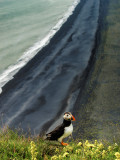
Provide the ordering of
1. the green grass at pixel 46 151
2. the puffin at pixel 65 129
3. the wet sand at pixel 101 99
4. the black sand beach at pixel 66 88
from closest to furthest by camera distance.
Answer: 1. the green grass at pixel 46 151
2. the puffin at pixel 65 129
3. the wet sand at pixel 101 99
4. the black sand beach at pixel 66 88

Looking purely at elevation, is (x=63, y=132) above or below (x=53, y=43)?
above

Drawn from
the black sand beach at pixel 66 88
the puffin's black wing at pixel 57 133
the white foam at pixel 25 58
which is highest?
the puffin's black wing at pixel 57 133

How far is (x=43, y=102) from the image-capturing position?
10422 millimetres

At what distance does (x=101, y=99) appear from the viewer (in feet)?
32.3

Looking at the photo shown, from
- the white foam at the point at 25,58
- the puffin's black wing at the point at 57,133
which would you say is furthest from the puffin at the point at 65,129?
the white foam at the point at 25,58

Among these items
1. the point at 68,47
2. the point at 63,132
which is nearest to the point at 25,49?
the point at 68,47

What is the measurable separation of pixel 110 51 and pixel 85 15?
12.5m

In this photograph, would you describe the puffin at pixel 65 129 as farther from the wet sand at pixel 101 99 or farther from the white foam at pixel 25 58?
the white foam at pixel 25 58

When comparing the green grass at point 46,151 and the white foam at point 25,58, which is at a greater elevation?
the green grass at point 46,151

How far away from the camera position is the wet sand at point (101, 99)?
25.8 feet

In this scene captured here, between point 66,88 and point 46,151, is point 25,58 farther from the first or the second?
point 46,151

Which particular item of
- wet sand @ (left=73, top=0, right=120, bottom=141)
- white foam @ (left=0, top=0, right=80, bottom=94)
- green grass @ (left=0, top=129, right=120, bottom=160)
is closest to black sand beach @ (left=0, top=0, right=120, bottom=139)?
wet sand @ (left=73, top=0, right=120, bottom=141)

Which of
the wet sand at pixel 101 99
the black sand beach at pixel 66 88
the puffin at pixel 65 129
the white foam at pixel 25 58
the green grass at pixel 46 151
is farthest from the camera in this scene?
the white foam at pixel 25 58

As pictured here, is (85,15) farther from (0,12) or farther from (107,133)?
(107,133)
